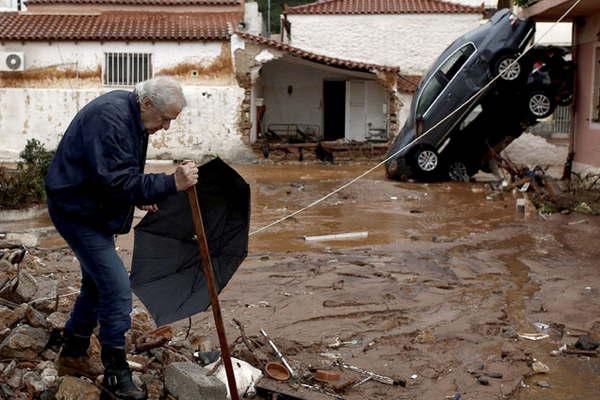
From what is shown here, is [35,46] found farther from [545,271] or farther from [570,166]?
[545,271]

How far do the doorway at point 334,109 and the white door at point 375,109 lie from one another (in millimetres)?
1067

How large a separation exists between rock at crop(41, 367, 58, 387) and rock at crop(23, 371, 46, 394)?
2 cm

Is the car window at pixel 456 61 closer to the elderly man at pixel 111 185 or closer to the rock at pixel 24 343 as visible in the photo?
the elderly man at pixel 111 185

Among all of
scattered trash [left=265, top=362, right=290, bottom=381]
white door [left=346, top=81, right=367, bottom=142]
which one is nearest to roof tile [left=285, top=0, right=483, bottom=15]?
white door [left=346, top=81, right=367, bottom=142]

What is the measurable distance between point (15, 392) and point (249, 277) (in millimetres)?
3990

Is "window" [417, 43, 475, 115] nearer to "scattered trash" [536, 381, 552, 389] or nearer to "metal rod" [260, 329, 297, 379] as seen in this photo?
"metal rod" [260, 329, 297, 379]

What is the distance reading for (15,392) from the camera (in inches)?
167

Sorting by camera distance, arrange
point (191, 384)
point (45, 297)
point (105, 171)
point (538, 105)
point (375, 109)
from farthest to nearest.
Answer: point (375, 109) → point (538, 105) → point (45, 297) → point (191, 384) → point (105, 171)

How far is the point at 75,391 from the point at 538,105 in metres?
12.6

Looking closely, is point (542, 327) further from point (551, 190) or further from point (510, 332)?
point (551, 190)

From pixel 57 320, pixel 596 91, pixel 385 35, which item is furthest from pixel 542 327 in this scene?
pixel 385 35

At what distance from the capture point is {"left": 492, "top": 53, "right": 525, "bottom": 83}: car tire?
14750 mm

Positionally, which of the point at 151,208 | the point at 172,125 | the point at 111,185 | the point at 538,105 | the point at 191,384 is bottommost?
the point at 191,384

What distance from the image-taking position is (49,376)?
4406 millimetres
